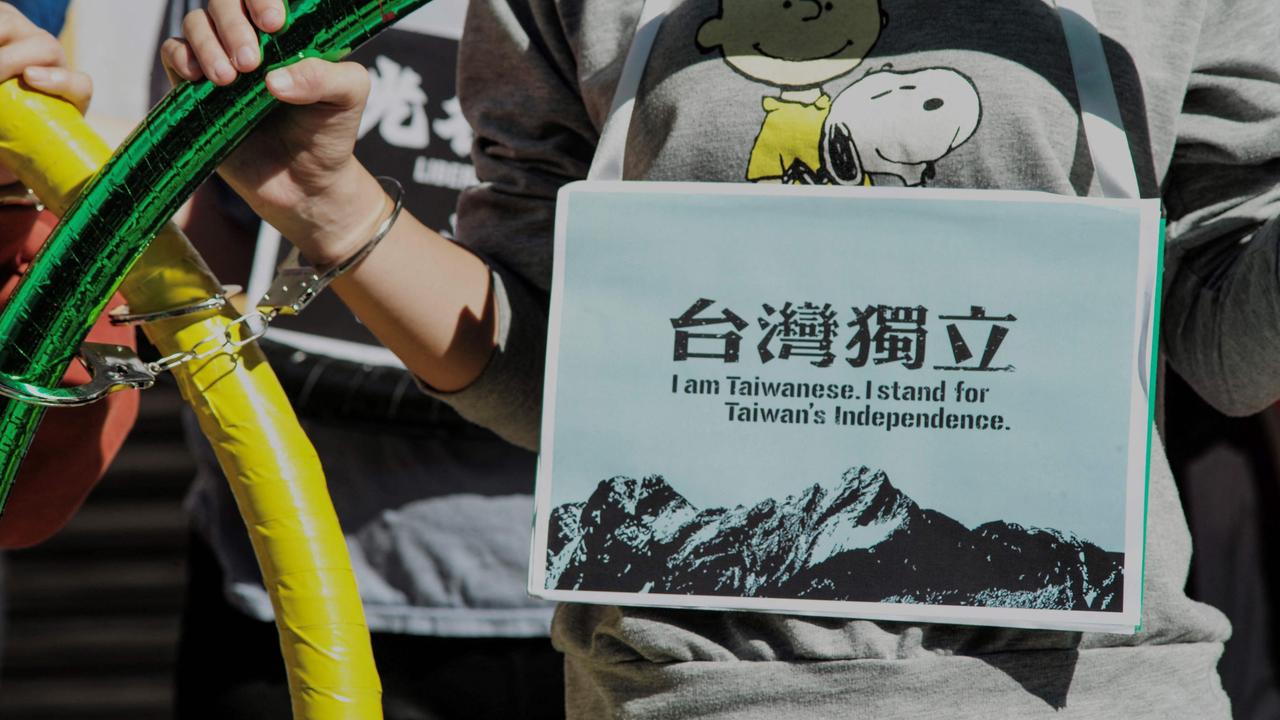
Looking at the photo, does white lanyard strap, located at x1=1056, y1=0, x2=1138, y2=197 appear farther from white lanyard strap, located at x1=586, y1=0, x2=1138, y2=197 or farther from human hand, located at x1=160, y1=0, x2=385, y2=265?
human hand, located at x1=160, y1=0, x2=385, y2=265

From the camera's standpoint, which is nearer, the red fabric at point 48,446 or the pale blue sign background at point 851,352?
the pale blue sign background at point 851,352

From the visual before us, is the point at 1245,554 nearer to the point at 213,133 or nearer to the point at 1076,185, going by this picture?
the point at 1076,185

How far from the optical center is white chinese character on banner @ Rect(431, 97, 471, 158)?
4.88ft

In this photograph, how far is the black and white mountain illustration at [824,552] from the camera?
31.1 inches

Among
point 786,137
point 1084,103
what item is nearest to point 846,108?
point 786,137

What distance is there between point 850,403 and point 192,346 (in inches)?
16.3

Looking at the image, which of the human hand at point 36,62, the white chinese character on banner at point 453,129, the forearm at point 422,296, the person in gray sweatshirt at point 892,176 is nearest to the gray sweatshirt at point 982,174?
the person in gray sweatshirt at point 892,176

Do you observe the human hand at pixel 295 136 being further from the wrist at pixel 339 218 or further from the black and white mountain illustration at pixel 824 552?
the black and white mountain illustration at pixel 824 552

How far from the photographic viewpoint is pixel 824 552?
2.65 feet

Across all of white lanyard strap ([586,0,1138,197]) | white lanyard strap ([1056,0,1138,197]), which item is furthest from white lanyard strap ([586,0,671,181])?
white lanyard strap ([1056,0,1138,197])

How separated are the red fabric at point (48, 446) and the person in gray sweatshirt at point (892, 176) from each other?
0.23m

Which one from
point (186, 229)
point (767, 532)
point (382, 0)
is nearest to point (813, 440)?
point (767, 532)

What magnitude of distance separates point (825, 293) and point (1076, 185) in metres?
0.20

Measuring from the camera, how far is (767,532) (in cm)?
81
